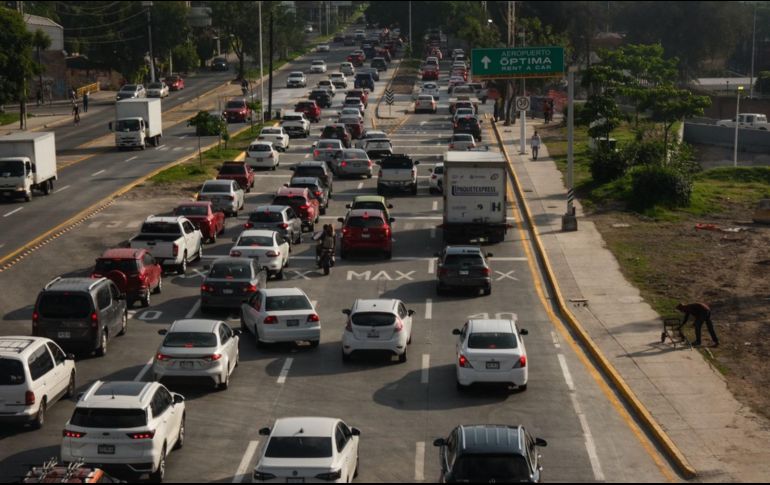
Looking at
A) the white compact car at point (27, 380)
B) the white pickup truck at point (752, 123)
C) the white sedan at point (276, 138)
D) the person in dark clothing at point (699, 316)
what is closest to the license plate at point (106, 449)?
the white compact car at point (27, 380)

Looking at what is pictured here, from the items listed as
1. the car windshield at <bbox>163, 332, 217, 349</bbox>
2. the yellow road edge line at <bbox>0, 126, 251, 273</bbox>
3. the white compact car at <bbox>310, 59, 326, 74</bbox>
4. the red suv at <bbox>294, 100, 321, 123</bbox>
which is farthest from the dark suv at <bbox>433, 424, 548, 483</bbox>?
the white compact car at <bbox>310, 59, 326, 74</bbox>

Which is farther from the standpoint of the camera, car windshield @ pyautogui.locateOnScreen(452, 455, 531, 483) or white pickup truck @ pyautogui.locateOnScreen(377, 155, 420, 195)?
white pickup truck @ pyautogui.locateOnScreen(377, 155, 420, 195)

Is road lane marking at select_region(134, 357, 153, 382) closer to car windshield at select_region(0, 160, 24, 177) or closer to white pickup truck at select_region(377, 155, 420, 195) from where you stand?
car windshield at select_region(0, 160, 24, 177)

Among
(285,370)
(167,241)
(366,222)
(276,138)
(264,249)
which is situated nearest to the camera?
(285,370)

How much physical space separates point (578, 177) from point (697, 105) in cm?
689

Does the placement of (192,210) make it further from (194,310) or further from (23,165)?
(23,165)

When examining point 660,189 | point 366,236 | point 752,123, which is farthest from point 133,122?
point 752,123

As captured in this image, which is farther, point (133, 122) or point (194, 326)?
point (133, 122)

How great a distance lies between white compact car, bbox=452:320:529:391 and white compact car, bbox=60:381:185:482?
798 cm

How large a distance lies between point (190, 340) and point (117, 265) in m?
9.31

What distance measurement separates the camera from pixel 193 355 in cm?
2808

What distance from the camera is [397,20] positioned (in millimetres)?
195250

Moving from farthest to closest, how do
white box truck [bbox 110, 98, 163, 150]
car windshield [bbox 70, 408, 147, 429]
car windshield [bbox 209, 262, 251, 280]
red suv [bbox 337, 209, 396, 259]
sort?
white box truck [bbox 110, 98, 163, 150], red suv [bbox 337, 209, 396, 259], car windshield [bbox 209, 262, 251, 280], car windshield [bbox 70, 408, 147, 429]

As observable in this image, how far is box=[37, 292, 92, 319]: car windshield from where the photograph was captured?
102 feet
